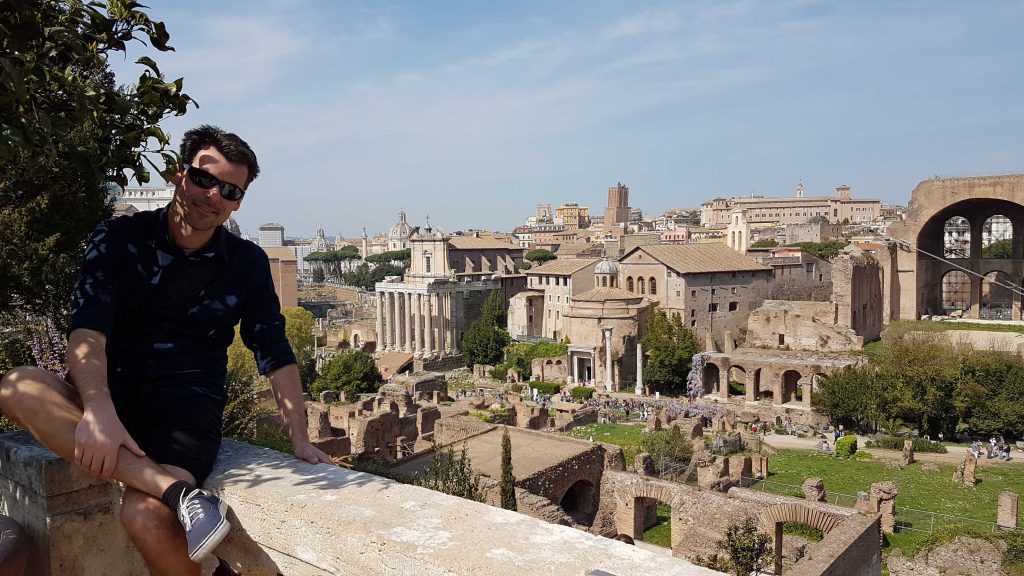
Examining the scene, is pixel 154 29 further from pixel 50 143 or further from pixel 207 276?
pixel 207 276

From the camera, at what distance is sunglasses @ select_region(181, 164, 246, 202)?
8.72ft

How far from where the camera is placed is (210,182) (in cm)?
267

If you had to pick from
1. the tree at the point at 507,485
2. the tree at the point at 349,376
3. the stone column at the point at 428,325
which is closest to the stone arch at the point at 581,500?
the tree at the point at 507,485

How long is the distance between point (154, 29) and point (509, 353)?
36244 millimetres

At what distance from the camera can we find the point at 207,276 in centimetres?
279

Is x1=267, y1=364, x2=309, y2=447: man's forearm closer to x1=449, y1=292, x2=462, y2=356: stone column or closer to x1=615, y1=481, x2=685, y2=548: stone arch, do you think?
x1=615, y1=481, x2=685, y2=548: stone arch

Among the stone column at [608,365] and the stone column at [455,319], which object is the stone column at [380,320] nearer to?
the stone column at [455,319]

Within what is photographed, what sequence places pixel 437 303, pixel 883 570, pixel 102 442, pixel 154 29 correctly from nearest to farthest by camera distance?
pixel 102 442 < pixel 154 29 < pixel 883 570 < pixel 437 303

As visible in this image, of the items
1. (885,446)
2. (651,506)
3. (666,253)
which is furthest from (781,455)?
(666,253)

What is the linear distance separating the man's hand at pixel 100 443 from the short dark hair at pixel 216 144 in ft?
3.27

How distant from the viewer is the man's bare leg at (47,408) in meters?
2.32

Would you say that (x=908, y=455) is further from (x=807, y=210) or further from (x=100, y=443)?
(x=807, y=210)

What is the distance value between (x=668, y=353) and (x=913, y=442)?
12.1m

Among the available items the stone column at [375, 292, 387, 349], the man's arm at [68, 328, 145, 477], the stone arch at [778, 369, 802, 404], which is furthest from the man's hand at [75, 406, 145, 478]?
the stone column at [375, 292, 387, 349]
